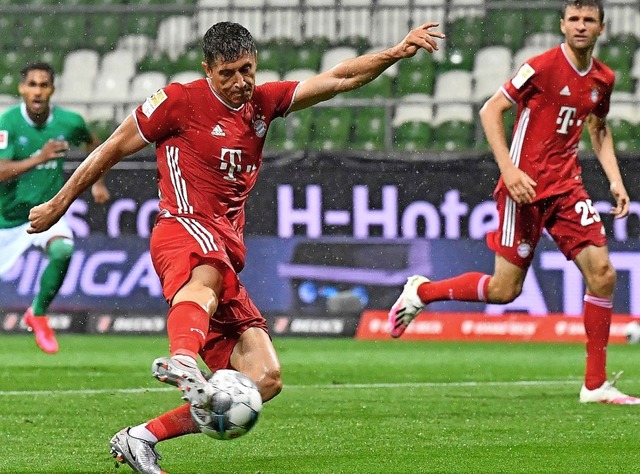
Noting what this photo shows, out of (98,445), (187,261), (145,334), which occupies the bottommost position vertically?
(145,334)

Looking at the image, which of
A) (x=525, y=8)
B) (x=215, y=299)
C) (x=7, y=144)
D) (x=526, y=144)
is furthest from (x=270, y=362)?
(x=525, y=8)

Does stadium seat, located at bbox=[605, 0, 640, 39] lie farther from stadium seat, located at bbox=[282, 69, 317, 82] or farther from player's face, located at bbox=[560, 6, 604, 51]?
player's face, located at bbox=[560, 6, 604, 51]

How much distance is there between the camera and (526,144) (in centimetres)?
849

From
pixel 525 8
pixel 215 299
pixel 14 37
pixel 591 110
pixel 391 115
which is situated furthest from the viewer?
pixel 14 37

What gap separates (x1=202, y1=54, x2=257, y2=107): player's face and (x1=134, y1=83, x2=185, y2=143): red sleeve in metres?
0.19

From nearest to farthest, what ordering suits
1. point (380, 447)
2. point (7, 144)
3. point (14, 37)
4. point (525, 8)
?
point (380, 447) → point (7, 144) → point (525, 8) → point (14, 37)

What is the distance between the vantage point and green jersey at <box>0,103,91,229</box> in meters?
11.7

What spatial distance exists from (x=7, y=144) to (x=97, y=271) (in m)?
2.35

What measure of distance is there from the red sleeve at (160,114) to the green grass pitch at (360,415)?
1.44m

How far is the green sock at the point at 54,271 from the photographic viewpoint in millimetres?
11203

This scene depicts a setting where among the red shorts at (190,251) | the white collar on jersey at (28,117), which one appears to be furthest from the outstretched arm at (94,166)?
the white collar on jersey at (28,117)

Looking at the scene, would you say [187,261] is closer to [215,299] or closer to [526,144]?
[215,299]

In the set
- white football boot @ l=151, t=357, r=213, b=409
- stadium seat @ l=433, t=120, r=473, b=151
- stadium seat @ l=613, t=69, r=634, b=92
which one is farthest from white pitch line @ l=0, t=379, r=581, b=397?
stadium seat @ l=613, t=69, r=634, b=92

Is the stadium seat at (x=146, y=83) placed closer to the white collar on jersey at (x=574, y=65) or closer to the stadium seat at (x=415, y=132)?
the stadium seat at (x=415, y=132)
